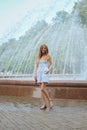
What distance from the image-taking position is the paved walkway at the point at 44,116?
5.52 m

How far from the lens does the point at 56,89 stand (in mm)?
9477

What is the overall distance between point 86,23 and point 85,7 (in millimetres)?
1874

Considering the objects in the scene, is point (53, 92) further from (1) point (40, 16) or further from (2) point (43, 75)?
(1) point (40, 16)

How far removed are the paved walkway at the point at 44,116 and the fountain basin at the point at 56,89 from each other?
439mm

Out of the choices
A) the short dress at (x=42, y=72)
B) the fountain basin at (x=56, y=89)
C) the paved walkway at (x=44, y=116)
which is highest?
the short dress at (x=42, y=72)

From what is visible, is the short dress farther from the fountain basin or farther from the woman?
the fountain basin

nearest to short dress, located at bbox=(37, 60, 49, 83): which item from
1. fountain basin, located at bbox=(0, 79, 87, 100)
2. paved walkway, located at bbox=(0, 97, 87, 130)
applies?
paved walkway, located at bbox=(0, 97, 87, 130)

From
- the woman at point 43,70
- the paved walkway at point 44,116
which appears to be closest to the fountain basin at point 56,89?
the paved walkway at point 44,116

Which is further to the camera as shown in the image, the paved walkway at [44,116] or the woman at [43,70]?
the woman at [43,70]

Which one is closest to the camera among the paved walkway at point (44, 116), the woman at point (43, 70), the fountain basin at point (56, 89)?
the paved walkway at point (44, 116)

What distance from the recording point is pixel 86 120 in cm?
608

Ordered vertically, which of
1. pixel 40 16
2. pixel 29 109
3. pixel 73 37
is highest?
pixel 40 16

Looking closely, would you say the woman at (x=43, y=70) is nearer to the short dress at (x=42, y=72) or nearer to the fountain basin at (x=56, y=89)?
the short dress at (x=42, y=72)

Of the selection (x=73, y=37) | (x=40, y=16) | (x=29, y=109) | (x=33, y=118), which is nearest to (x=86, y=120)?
(x=33, y=118)
